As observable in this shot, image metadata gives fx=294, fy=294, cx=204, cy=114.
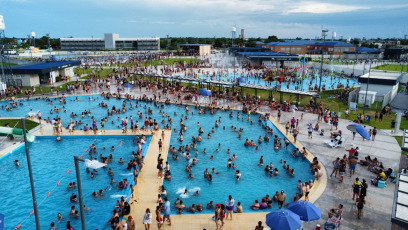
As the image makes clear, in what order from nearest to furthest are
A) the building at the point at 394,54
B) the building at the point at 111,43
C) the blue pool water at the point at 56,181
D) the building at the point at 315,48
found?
the blue pool water at the point at 56,181
the building at the point at 394,54
the building at the point at 315,48
the building at the point at 111,43

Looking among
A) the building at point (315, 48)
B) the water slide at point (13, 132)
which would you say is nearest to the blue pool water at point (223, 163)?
the water slide at point (13, 132)

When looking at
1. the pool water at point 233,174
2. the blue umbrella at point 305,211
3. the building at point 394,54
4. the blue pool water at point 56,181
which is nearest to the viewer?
the blue umbrella at point 305,211

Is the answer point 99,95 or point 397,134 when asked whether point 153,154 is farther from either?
point 99,95

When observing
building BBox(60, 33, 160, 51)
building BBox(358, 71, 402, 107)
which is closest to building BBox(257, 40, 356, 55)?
building BBox(358, 71, 402, 107)

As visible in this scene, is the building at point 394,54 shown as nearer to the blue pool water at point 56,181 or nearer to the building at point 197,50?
the building at point 197,50

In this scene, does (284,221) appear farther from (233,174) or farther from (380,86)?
(380,86)

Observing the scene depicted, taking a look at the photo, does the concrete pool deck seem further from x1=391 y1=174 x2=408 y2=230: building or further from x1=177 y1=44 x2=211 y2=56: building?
x1=177 y1=44 x2=211 y2=56: building

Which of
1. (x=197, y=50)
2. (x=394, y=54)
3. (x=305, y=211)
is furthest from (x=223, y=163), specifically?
(x=197, y=50)
